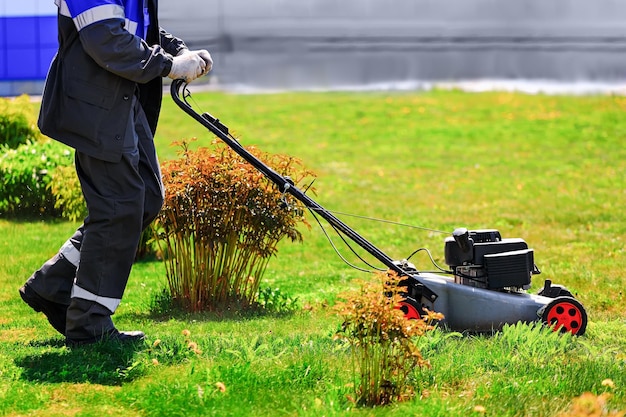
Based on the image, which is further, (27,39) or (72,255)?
(27,39)

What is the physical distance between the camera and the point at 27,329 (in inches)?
225

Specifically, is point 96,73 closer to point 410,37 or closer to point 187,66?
point 187,66

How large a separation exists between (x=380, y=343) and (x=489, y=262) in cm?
138

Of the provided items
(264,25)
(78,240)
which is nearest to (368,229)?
(264,25)

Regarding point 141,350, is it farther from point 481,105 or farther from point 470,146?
point 481,105

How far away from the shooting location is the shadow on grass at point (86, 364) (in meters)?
4.40

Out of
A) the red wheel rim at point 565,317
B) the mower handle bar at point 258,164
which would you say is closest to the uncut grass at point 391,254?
the red wheel rim at point 565,317

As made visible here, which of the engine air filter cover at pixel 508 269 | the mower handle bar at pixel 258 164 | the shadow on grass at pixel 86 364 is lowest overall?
the shadow on grass at pixel 86 364

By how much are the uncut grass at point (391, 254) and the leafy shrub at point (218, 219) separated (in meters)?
0.23

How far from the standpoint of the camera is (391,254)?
8383mm

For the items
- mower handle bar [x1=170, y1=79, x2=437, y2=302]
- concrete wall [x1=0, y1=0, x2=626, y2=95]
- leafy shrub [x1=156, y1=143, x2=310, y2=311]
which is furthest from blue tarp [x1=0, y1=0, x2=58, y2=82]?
mower handle bar [x1=170, y1=79, x2=437, y2=302]

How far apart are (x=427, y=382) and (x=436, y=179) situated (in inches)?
313

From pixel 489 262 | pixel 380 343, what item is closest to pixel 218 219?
pixel 489 262

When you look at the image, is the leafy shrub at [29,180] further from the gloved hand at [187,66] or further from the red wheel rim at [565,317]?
the red wheel rim at [565,317]
